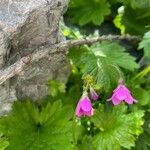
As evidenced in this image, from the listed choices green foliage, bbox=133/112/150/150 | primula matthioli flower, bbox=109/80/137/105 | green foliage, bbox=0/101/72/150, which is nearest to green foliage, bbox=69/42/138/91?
primula matthioli flower, bbox=109/80/137/105

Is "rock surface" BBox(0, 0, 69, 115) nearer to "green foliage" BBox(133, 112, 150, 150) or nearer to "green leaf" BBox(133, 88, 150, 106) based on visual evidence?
"green leaf" BBox(133, 88, 150, 106)

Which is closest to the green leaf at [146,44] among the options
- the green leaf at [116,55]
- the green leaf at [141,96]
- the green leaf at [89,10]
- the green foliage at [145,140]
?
the green leaf at [116,55]

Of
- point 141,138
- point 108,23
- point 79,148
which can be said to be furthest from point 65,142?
point 108,23

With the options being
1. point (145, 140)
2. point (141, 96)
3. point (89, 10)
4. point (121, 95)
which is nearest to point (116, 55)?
point (141, 96)

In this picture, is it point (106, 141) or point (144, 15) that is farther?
point (144, 15)

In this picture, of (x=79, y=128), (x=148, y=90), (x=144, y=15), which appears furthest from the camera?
(x=144, y=15)

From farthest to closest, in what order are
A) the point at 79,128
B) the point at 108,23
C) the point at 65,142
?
the point at 108,23 → the point at 79,128 → the point at 65,142

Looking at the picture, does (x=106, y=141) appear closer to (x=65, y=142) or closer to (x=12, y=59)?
(x=65, y=142)
